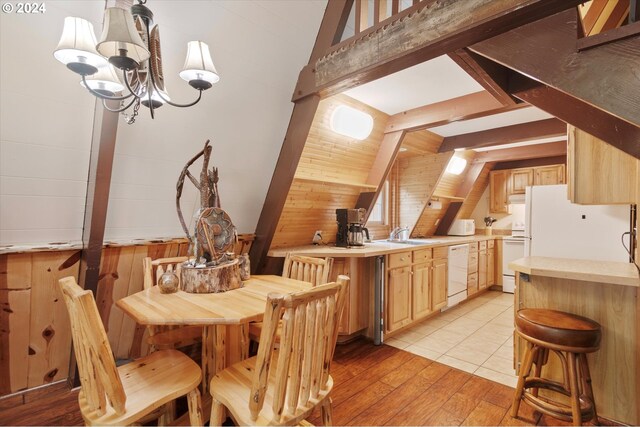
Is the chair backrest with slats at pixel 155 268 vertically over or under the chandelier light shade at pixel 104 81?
under

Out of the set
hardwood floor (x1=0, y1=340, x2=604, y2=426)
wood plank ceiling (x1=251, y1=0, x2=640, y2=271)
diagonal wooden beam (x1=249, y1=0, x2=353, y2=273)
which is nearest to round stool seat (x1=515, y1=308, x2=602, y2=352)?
hardwood floor (x1=0, y1=340, x2=604, y2=426)

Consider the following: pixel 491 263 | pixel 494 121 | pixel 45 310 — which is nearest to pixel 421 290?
pixel 494 121

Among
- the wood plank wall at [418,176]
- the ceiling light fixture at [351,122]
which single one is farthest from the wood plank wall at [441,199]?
the ceiling light fixture at [351,122]

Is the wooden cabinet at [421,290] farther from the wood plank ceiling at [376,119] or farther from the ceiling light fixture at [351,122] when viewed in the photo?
the ceiling light fixture at [351,122]

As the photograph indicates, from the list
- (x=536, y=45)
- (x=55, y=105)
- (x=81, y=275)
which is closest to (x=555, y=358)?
(x=536, y=45)

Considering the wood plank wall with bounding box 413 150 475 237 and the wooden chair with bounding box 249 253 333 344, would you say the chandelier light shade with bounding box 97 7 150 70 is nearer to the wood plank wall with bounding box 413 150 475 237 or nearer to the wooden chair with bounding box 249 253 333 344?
the wooden chair with bounding box 249 253 333 344

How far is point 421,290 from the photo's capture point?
11.7 ft

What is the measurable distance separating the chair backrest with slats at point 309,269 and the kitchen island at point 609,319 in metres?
1.36

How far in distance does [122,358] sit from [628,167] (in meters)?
3.90

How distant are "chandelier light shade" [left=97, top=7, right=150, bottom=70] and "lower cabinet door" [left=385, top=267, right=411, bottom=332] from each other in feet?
8.81

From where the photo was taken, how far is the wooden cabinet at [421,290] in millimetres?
3449

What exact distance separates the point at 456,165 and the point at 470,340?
2.70 metres

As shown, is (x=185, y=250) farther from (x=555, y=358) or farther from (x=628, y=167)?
(x=628, y=167)

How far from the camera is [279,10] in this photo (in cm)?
209
